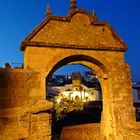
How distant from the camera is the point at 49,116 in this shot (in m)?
8.27

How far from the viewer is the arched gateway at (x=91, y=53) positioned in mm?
9562

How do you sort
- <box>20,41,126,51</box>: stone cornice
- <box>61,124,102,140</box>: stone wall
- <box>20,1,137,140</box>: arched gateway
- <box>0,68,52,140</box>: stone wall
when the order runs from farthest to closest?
<box>61,124,102,140</box>: stone wall, <box>20,1,137,140</box>: arched gateway, <box>20,41,126,51</box>: stone cornice, <box>0,68,52,140</box>: stone wall

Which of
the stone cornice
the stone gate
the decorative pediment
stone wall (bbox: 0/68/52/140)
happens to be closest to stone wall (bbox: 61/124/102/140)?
the stone gate

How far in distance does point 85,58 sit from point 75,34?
114 cm

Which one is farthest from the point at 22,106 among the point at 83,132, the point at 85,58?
the point at 83,132

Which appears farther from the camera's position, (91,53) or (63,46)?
(91,53)

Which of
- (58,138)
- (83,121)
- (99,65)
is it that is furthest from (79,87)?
(99,65)

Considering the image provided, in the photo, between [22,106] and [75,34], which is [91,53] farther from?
[22,106]

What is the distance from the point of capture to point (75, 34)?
10.1m

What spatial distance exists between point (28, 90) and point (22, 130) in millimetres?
1417

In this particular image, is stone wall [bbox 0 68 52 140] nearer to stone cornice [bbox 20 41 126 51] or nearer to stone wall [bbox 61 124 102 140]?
stone cornice [bbox 20 41 126 51]

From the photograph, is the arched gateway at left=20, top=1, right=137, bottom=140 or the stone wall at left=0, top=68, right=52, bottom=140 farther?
the arched gateway at left=20, top=1, right=137, bottom=140

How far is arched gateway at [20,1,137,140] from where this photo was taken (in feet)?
31.4

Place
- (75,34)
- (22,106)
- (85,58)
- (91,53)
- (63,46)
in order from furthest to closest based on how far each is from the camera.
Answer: (85,58) → (91,53) → (75,34) → (63,46) → (22,106)
